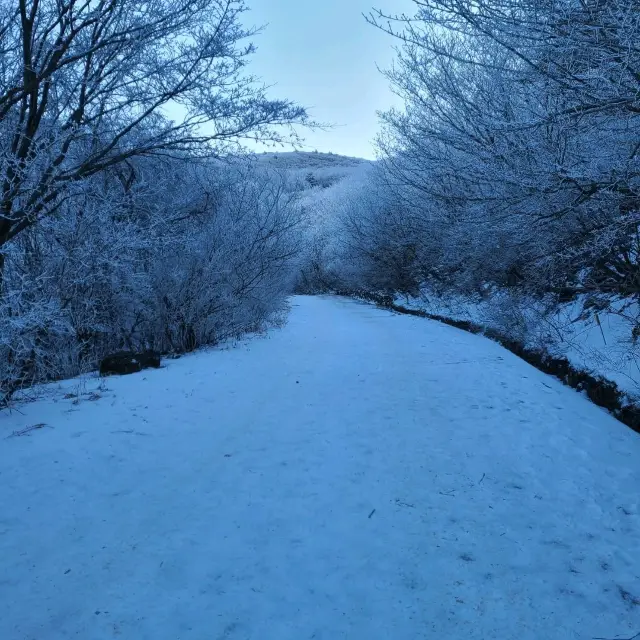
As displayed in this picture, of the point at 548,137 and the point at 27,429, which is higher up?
the point at 548,137

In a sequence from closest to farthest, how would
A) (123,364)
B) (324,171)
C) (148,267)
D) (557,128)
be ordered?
(557,128) → (123,364) → (148,267) → (324,171)

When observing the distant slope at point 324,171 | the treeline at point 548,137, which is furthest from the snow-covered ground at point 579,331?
the distant slope at point 324,171

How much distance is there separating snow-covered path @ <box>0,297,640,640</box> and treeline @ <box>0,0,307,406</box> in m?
1.66

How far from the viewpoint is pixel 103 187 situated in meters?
8.81

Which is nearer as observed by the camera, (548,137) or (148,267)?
(548,137)

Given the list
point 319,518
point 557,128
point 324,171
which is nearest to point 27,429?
point 319,518

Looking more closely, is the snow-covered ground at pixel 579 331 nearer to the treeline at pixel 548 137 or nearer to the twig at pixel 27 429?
the treeline at pixel 548 137

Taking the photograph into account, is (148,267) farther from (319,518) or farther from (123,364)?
(319,518)

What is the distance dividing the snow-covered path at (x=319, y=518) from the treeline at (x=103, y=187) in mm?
1661

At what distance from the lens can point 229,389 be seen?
6.59 meters

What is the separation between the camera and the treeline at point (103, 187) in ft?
17.1

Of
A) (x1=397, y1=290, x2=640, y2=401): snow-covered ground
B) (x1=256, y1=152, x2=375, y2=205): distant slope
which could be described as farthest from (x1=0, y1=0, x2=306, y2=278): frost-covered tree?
(x1=256, y1=152, x2=375, y2=205): distant slope

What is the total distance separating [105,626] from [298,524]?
1262mm

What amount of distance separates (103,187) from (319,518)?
7.64 m
